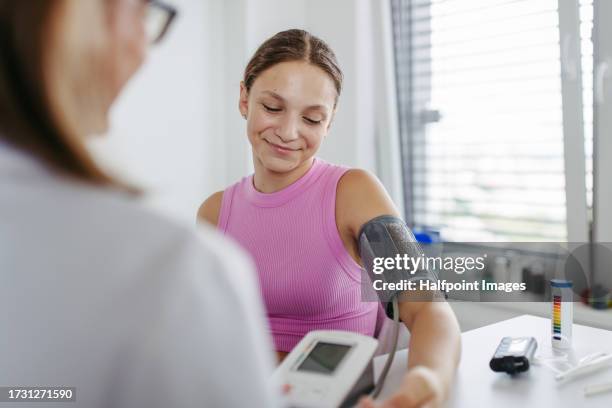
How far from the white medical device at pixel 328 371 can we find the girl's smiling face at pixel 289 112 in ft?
1.91

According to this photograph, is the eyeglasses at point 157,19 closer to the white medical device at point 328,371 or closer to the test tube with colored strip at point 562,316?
the white medical device at point 328,371

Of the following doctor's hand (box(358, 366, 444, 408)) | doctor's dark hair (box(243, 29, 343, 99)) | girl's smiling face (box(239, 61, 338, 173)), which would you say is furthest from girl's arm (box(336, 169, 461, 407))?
doctor's dark hair (box(243, 29, 343, 99))

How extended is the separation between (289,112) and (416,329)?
0.57 m

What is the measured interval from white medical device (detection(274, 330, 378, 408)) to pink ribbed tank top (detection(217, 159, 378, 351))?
401 mm

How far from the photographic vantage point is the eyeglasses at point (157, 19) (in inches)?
20.5

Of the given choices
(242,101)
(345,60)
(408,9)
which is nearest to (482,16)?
(408,9)

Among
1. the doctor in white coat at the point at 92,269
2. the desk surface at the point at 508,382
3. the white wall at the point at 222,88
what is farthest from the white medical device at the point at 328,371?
the white wall at the point at 222,88

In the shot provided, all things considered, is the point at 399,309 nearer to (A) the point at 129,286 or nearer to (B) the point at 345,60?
(A) the point at 129,286

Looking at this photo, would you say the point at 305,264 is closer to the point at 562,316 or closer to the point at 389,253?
the point at 389,253

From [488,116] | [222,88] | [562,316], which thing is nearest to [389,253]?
[562,316]

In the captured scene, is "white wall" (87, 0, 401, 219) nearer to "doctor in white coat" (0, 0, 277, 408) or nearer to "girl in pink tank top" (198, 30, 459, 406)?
"girl in pink tank top" (198, 30, 459, 406)

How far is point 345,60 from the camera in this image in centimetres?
244

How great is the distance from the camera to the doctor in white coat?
14.5 inches

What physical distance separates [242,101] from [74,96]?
1.01 metres
